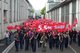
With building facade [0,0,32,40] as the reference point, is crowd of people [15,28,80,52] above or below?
below

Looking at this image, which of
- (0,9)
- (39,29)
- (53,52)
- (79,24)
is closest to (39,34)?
(39,29)

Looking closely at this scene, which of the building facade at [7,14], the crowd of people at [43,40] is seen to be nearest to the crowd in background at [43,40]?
the crowd of people at [43,40]

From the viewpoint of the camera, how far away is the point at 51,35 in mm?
21688

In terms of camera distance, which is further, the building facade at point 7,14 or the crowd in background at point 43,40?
the building facade at point 7,14

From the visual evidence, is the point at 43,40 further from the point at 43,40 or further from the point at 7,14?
the point at 7,14

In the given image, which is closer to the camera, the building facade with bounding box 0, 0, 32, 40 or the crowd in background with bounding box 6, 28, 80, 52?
the crowd in background with bounding box 6, 28, 80, 52

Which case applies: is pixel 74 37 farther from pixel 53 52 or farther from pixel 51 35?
pixel 53 52

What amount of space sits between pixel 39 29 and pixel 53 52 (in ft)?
16.0

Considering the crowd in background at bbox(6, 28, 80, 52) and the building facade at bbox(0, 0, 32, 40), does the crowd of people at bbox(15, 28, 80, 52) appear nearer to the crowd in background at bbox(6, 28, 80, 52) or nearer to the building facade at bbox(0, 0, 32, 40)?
the crowd in background at bbox(6, 28, 80, 52)

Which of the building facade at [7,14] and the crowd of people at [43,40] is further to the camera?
the building facade at [7,14]

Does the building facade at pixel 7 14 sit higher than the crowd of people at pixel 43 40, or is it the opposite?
the building facade at pixel 7 14

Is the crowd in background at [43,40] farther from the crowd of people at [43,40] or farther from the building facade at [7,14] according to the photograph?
the building facade at [7,14]

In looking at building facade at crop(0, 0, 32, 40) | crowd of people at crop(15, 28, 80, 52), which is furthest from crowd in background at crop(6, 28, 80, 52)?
building facade at crop(0, 0, 32, 40)

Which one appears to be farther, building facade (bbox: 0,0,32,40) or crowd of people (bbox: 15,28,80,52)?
building facade (bbox: 0,0,32,40)
